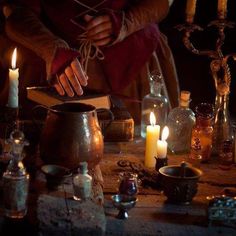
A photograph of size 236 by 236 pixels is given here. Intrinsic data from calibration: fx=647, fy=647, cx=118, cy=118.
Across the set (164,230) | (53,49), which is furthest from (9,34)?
(164,230)

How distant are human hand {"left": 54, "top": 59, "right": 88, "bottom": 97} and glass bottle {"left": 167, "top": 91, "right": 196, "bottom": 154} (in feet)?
1.33

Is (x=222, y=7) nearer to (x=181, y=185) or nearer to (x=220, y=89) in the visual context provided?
(x=220, y=89)

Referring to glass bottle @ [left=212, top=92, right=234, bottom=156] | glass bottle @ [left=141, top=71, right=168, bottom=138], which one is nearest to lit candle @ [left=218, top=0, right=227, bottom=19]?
glass bottle @ [left=212, top=92, right=234, bottom=156]

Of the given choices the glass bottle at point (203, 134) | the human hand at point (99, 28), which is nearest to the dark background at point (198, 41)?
the human hand at point (99, 28)

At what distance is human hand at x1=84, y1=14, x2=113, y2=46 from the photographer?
2.92m

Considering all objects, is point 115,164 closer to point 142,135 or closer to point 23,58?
point 142,135

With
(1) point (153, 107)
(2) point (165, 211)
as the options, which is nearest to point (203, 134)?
(1) point (153, 107)

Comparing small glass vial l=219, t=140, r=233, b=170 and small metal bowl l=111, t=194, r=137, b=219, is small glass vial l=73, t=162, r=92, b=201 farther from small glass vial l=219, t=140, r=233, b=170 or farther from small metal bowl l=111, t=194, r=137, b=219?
small glass vial l=219, t=140, r=233, b=170

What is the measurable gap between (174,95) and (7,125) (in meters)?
1.40

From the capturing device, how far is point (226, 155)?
2484mm

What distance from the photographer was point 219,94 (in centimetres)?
264

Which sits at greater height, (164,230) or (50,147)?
(50,147)

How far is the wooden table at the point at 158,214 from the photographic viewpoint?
6.27 ft

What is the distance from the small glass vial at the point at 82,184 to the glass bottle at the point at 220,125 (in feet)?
2.61
